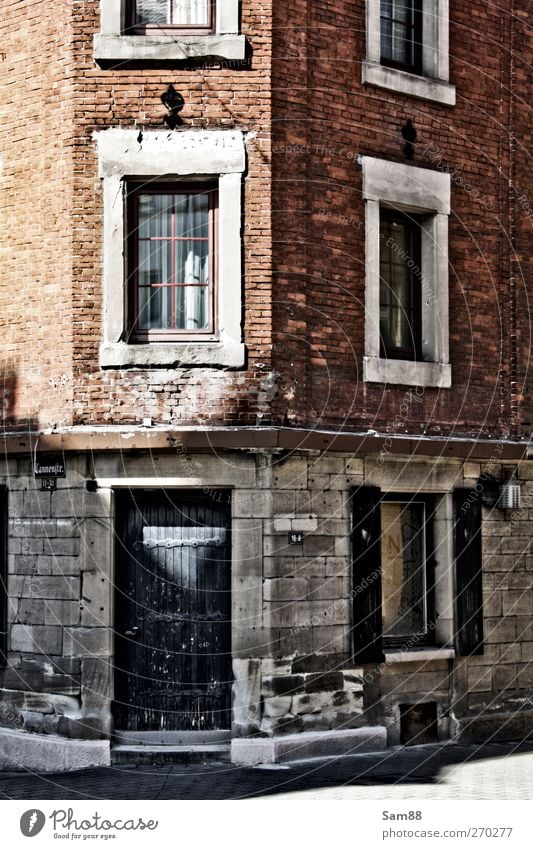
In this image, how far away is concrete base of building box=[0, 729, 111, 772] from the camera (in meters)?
13.9

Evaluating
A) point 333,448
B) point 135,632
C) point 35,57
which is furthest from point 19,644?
point 35,57

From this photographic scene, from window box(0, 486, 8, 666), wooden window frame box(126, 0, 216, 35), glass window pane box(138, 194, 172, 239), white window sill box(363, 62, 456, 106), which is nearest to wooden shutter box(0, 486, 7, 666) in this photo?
window box(0, 486, 8, 666)

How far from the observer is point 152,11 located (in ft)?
48.6

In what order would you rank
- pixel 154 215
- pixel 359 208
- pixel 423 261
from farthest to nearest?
pixel 423 261
pixel 359 208
pixel 154 215

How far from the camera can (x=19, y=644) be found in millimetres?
14742

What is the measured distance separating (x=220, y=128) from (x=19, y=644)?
6.09 meters

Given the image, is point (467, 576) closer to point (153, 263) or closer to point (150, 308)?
point (150, 308)

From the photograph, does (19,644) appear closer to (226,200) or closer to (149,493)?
(149,493)

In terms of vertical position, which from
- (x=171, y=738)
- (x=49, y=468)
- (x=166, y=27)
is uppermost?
(x=166, y=27)

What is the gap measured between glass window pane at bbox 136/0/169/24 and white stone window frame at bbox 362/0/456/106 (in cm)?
234

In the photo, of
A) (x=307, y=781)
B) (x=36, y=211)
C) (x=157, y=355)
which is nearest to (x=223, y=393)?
(x=157, y=355)

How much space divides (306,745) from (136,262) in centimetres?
555

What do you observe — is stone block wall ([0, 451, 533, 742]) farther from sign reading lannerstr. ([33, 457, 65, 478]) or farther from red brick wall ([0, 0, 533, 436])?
red brick wall ([0, 0, 533, 436])

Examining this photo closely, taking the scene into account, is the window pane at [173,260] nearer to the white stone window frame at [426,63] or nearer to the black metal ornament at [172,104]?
the black metal ornament at [172,104]
